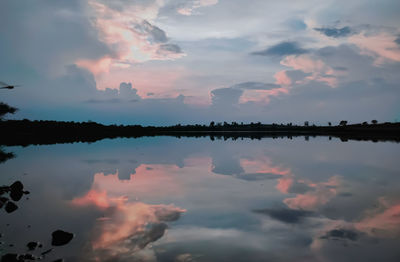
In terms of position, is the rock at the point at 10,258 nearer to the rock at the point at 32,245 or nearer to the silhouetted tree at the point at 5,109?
the rock at the point at 32,245

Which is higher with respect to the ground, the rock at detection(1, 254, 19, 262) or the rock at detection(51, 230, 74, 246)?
the rock at detection(1, 254, 19, 262)

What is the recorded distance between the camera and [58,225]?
1552 centimetres

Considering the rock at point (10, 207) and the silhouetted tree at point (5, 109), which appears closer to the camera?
the rock at point (10, 207)

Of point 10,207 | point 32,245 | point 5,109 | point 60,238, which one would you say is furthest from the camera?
point 5,109

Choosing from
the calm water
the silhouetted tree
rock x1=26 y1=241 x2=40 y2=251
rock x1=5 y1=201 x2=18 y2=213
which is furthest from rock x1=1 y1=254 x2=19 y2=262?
the silhouetted tree

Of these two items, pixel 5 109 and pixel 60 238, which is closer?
pixel 60 238

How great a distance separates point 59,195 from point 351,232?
2001 cm

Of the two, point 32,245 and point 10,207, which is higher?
point 10,207

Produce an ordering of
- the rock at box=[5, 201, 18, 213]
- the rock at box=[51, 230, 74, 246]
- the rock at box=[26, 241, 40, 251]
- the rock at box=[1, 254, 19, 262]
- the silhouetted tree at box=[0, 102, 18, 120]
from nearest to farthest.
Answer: the rock at box=[1, 254, 19, 262], the rock at box=[26, 241, 40, 251], the rock at box=[51, 230, 74, 246], the rock at box=[5, 201, 18, 213], the silhouetted tree at box=[0, 102, 18, 120]

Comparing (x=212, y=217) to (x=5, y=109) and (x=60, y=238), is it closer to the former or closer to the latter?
(x=60, y=238)

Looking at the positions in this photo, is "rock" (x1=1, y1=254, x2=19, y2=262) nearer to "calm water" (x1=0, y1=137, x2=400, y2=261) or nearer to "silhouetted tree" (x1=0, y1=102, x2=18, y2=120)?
"calm water" (x1=0, y1=137, x2=400, y2=261)

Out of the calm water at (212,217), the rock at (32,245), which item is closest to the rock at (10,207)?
the calm water at (212,217)

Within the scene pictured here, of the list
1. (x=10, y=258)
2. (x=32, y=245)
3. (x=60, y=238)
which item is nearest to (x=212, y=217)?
(x=60, y=238)

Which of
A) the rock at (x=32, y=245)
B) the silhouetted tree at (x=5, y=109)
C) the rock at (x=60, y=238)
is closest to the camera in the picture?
the rock at (x=32, y=245)
